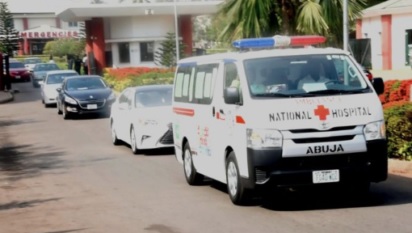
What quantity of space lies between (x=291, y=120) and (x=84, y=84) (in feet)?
68.9

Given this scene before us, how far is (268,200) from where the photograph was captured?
1120cm

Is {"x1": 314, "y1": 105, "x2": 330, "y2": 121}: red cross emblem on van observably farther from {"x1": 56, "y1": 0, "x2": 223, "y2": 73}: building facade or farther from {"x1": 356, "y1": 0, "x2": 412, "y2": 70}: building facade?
{"x1": 56, "y1": 0, "x2": 223, "y2": 73}: building facade

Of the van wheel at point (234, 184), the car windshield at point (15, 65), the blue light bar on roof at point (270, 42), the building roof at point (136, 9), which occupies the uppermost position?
the building roof at point (136, 9)

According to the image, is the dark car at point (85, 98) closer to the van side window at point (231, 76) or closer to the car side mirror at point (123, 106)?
the car side mirror at point (123, 106)

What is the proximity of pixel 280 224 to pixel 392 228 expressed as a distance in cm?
125

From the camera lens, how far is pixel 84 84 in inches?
1193

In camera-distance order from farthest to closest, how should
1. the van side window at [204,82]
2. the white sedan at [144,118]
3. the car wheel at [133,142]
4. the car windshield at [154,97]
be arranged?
the car windshield at [154,97] < the car wheel at [133,142] < the white sedan at [144,118] < the van side window at [204,82]

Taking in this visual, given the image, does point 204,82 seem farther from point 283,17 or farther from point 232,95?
point 283,17

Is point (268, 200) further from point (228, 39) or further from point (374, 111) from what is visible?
point (228, 39)

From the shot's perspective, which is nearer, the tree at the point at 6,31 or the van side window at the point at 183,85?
the van side window at the point at 183,85

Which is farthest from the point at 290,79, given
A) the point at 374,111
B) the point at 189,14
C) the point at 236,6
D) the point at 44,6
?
the point at 44,6

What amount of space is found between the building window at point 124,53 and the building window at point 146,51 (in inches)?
38.4

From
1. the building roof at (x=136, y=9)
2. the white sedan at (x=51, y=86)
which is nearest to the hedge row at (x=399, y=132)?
the white sedan at (x=51, y=86)

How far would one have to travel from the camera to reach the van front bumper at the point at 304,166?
1003 cm
